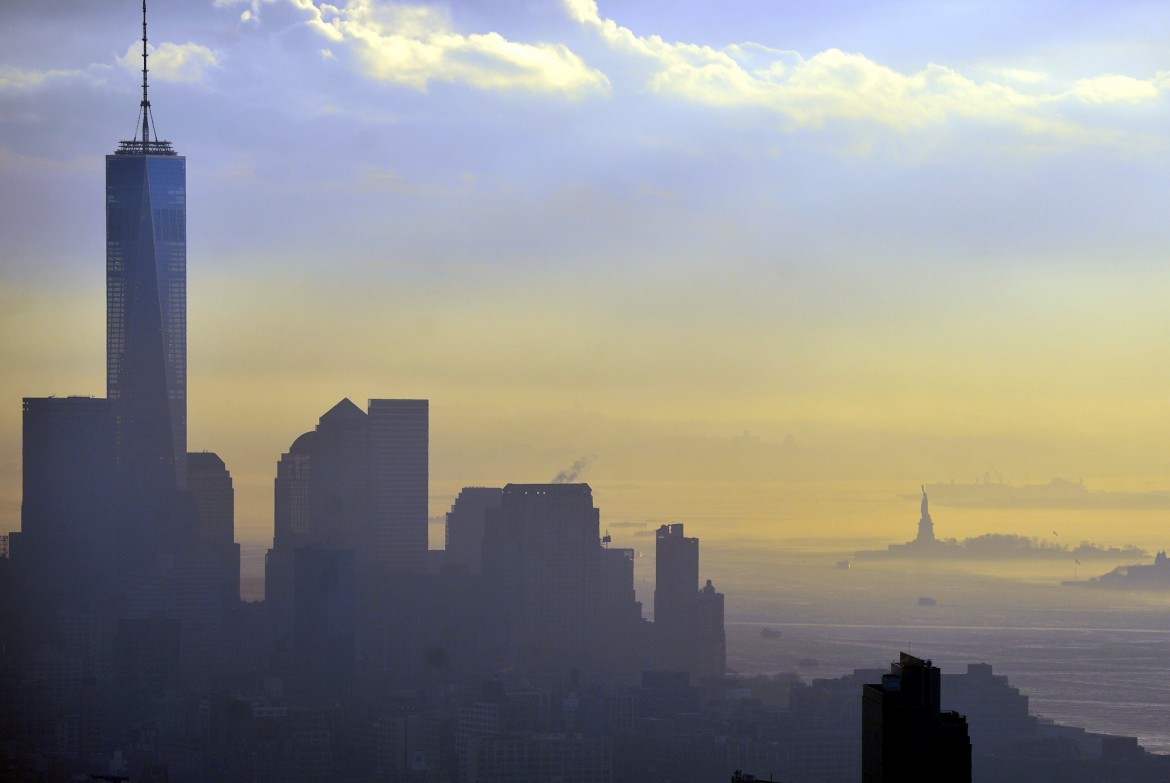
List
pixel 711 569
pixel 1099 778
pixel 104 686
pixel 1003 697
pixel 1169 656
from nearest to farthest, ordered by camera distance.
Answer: pixel 1099 778 < pixel 1003 697 < pixel 104 686 < pixel 1169 656 < pixel 711 569

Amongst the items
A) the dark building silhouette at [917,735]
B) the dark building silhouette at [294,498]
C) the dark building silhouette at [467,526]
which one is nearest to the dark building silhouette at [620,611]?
the dark building silhouette at [467,526]

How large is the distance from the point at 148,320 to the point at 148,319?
0.02 metres

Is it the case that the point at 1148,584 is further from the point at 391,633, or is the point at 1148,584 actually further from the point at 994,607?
the point at 391,633

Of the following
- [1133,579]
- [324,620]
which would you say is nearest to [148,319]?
[324,620]

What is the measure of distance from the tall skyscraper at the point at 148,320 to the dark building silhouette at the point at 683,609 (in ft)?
37.8

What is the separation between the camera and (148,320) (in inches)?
1598

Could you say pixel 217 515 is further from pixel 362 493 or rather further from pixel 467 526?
pixel 467 526

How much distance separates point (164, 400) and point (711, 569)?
1410cm

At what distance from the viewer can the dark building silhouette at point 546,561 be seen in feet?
119

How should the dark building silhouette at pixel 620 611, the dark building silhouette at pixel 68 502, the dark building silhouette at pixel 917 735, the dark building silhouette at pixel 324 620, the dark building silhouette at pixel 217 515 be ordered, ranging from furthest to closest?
the dark building silhouette at pixel 217 515, the dark building silhouette at pixel 620 611, the dark building silhouette at pixel 68 502, the dark building silhouette at pixel 324 620, the dark building silhouette at pixel 917 735

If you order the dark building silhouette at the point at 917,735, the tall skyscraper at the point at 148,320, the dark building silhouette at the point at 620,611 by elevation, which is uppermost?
the tall skyscraper at the point at 148,320

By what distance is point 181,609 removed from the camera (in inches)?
1382

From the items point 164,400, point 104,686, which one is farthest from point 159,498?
point 104,686

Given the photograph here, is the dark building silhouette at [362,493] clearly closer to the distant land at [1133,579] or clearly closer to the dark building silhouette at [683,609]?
the dark building silhouette at [683,609]
